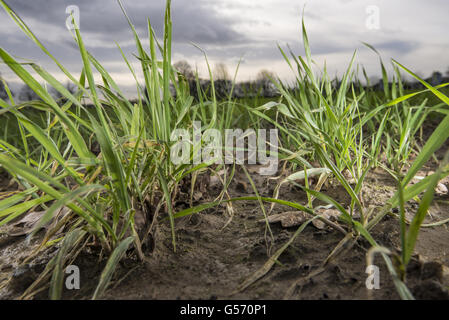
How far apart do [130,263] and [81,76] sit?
52 centimetres

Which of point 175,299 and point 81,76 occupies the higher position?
point 81,76

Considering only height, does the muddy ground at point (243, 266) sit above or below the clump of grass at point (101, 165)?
below

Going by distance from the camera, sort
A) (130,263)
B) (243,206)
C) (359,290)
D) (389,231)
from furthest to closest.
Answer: (243,206) < (389,231) < (130,263) < (359,290)

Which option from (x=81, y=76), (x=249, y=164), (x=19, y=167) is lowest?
(x=249, y=164)

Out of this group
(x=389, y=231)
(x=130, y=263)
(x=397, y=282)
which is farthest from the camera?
(x=389, y=231)

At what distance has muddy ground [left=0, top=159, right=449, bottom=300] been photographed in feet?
2.51

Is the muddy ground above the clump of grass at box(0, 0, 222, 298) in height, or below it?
below

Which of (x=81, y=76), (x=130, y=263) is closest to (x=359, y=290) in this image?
(x=130, y=263)

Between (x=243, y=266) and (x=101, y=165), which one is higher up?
(x=101, y=165)

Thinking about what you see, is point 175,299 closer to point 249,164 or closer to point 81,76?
point 81,76

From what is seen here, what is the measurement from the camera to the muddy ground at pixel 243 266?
2.51 ft

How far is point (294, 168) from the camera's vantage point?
5.08 ft

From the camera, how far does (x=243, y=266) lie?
2.93 feet
